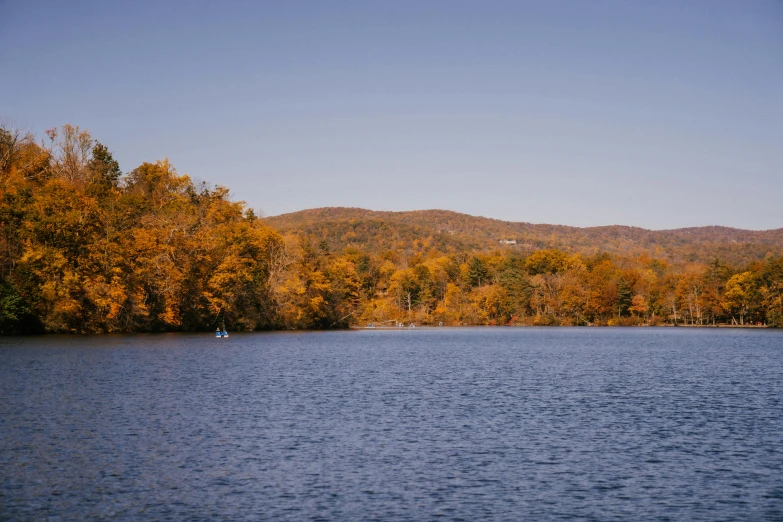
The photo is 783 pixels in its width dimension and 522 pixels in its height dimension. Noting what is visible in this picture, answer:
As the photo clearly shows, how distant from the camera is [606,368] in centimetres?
5191

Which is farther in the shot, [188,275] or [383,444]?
[188,275]

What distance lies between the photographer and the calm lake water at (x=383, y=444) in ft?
55.2

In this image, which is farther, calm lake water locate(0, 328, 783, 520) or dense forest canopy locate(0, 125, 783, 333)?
dense forest canopy locate(0, 125, 783, 333)

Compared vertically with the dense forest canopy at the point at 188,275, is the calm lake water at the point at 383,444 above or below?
below

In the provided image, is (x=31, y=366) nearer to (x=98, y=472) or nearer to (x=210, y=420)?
(x=210, y=420)

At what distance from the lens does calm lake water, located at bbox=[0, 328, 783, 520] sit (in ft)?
55.2

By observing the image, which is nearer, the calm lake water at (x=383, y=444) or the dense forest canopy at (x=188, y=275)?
the calm lake water at (x=383, y=444)

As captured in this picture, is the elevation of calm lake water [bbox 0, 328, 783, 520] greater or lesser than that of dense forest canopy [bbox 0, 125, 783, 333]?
lesser

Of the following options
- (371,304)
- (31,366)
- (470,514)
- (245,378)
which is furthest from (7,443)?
(371,304)

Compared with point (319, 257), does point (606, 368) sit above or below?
below

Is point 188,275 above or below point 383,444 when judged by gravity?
above

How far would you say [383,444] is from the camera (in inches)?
923

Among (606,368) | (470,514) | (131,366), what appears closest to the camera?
(470,514)

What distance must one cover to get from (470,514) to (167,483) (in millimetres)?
7919
